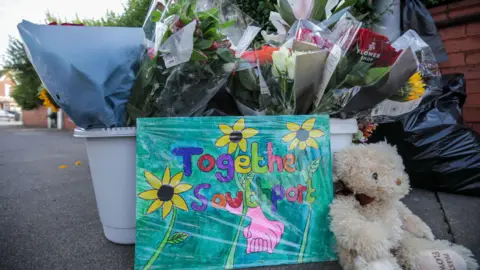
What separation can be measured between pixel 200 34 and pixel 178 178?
527mm

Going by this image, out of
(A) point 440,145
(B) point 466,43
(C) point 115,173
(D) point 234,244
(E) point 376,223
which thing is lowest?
(D) point 234,244

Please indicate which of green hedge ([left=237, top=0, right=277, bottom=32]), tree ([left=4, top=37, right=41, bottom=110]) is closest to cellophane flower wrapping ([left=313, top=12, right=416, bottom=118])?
green hedge ([left=237, top=0, right=277, bottom=32])

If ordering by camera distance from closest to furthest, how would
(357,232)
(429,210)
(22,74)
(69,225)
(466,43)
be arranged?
(357,232), (69,225), (429,210), (466,43), (22,74)

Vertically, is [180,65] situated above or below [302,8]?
below

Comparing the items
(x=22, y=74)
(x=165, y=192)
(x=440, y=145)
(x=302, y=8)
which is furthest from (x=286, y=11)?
(x=22, y=74)

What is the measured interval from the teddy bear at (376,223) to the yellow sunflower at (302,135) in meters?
0.13

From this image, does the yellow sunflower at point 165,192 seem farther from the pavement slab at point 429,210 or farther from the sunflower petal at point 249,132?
the pavement slab at point 429,210

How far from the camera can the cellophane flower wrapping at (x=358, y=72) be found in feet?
3.77

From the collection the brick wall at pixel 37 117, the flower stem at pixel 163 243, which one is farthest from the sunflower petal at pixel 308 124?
the brick wall at pixel 37 117

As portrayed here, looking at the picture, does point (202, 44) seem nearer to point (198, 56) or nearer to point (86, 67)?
point (198, 56)

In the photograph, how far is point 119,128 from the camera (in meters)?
1.19

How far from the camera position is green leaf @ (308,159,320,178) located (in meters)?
1.22

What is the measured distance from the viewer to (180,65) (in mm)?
1162

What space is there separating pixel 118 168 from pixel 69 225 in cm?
63
